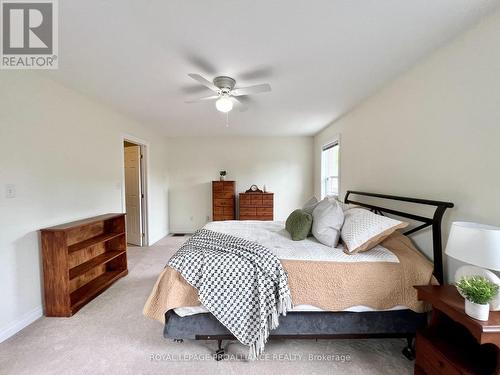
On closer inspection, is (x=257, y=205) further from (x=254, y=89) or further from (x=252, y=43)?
(x=252, y=43)

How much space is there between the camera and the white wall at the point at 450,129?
134 cm

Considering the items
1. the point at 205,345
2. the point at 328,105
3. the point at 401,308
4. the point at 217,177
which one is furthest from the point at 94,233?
the point at 328,105

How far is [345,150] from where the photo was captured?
134 inches

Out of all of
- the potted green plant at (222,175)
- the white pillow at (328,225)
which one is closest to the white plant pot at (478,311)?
the white pillow at (328,225)

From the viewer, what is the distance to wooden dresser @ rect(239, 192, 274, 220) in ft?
15.6

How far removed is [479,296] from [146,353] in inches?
84.1

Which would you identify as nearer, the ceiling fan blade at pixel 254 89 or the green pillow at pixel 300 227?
the ceiling fan blade at pixel 254 89

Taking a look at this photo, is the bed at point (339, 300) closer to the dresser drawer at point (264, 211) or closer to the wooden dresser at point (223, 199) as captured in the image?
the dresser drawer at point (264, 211)

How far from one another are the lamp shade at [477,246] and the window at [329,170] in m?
3.02

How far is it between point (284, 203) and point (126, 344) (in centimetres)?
403

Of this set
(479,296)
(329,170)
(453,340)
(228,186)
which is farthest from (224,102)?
(329,170)

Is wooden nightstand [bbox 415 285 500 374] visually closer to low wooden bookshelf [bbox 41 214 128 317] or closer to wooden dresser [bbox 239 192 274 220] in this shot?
low wooden bookshelf [bbox 41 214 128 317]

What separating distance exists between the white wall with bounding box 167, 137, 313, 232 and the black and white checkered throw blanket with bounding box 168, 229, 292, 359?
3.66m

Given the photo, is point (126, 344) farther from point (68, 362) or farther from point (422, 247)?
point (422, 247)
